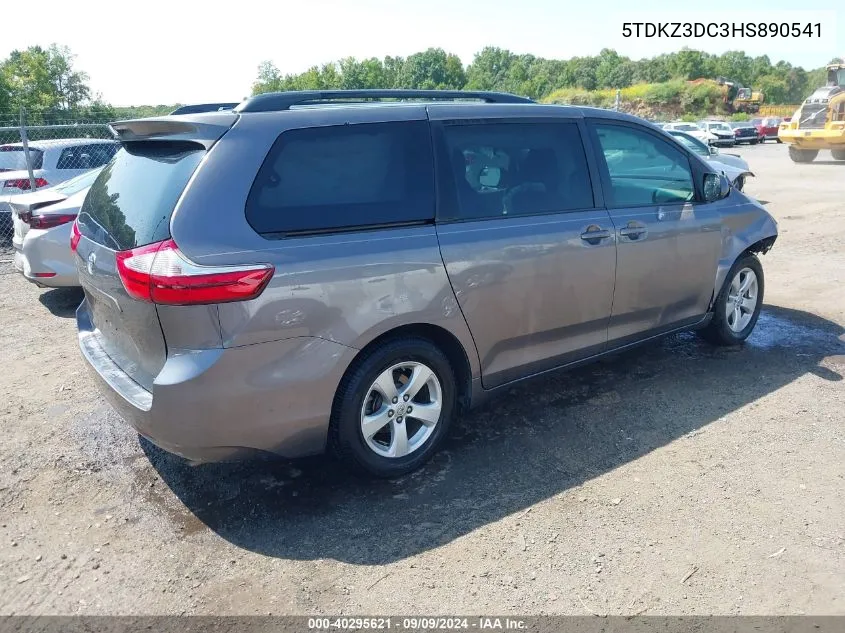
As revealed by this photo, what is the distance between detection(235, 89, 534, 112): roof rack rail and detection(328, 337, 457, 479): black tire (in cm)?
129

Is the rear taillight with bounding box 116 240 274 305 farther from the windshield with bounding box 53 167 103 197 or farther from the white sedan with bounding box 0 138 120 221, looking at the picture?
the white sedan with bounding box 0 138 120 221

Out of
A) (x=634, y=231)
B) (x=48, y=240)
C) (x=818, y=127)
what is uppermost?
(x=634, y=231)

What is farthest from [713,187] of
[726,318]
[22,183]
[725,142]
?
[725,142]

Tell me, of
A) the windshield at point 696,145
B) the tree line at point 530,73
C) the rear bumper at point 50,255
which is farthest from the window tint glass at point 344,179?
the tree line at point 530,73

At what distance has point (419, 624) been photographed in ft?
8.59

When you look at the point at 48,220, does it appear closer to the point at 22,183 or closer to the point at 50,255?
the point at 50,255

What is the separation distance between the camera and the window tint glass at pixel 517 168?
3.73 metres

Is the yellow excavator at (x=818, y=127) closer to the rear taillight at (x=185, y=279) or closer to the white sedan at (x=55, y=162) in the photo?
the white sedan at (x=55, y=162)

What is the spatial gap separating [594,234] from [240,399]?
7.63ft

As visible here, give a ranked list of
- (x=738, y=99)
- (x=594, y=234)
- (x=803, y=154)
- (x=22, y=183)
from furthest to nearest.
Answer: (x=738, y=99), (x=803, y=154), (x=22, y=183), (x=594, y=234)

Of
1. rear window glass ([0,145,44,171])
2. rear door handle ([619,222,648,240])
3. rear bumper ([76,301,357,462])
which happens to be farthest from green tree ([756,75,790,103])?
rear bumper ([76,301,357,462])

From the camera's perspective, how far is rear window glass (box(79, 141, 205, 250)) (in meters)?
3.07

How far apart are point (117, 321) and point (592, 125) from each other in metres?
3.00

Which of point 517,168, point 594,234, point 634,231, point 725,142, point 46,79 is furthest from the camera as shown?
point 46,79
